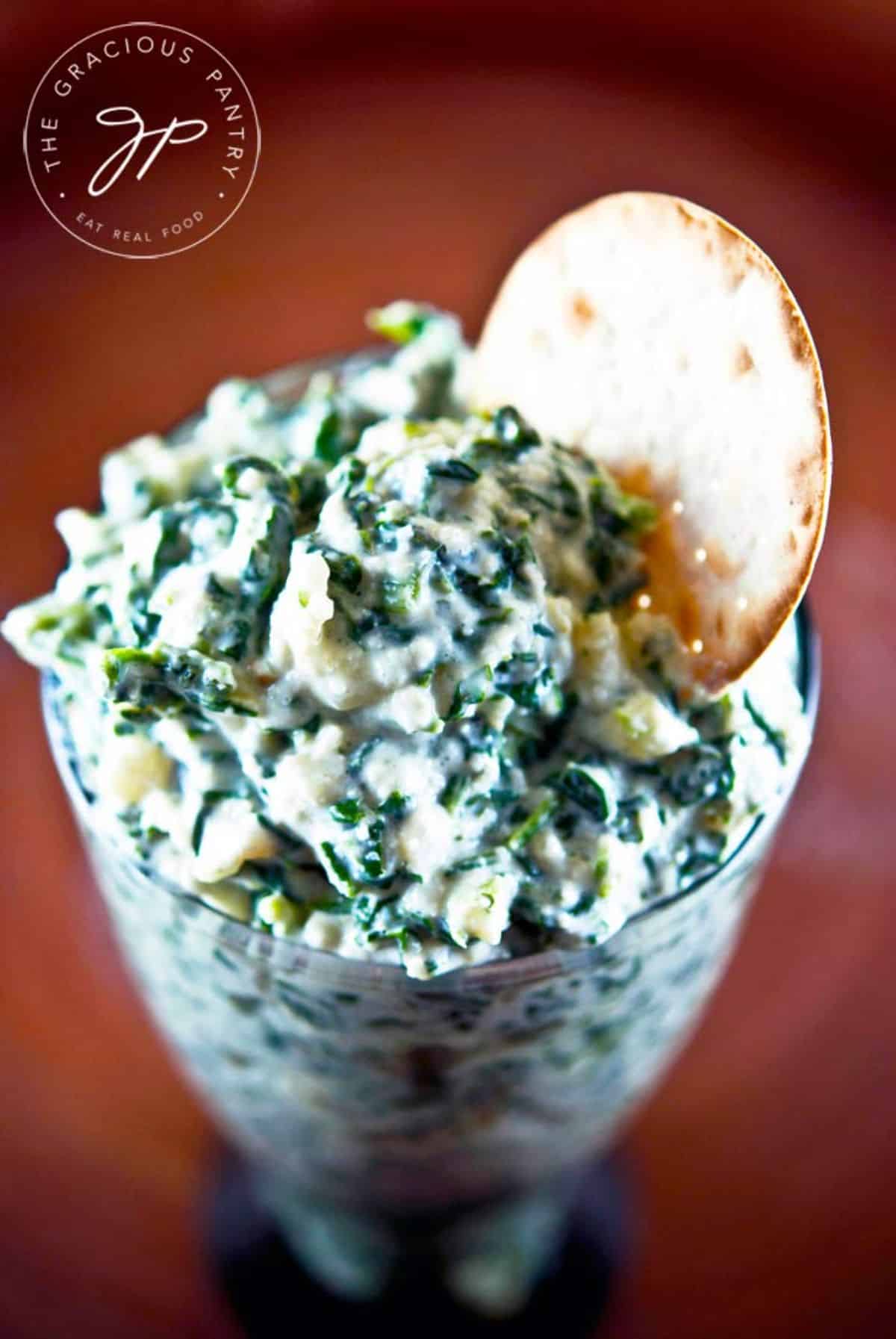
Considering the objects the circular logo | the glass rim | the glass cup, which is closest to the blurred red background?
the glass cup

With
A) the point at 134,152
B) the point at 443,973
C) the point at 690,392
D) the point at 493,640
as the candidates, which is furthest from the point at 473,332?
the point at 443,973

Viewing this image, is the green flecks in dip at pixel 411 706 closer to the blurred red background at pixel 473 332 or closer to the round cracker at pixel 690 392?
the round cracker at pixel 690 392

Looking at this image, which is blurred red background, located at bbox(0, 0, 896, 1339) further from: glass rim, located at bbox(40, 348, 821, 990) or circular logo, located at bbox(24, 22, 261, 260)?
glass rim, located at bbox(40, 348, 821, 990)

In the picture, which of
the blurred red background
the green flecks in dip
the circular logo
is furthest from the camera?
the blurred red background

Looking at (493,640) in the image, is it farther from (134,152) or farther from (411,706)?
(134,152)

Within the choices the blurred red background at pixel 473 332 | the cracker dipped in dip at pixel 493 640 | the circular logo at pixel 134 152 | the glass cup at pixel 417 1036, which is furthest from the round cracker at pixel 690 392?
the blurred red background at pixel 473 332

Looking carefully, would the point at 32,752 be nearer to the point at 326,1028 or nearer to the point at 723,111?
the point at 326,1028
